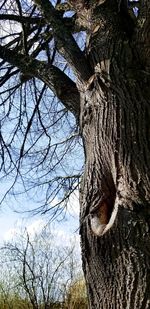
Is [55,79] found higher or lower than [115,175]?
higher

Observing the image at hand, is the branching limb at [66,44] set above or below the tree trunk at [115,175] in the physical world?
above

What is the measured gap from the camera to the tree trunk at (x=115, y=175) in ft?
8.79

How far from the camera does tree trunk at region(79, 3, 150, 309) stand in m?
2.68

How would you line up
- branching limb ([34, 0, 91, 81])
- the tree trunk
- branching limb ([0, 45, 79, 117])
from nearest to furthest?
the tree trunk
branching limb ([34, 0, 91, 81])
branching limb ([0, 45, 79, 117])

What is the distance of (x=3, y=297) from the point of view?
21.2 ft

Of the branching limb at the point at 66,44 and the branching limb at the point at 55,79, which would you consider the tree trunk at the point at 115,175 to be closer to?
the branching limb at the point at 66,44

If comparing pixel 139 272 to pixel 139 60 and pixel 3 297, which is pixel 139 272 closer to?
pixel 139 60

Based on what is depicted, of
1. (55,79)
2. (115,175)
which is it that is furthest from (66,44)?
(115,175)

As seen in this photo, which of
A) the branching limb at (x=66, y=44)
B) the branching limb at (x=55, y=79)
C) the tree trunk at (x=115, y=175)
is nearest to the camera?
the tree trunk at (x=115, y=175)

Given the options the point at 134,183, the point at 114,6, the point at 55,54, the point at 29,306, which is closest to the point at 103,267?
the point at 134,183

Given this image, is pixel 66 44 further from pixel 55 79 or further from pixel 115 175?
pixel 115 175

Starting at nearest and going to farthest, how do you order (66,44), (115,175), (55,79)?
(115,175), (66,44), (55,79)

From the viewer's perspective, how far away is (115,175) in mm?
2922

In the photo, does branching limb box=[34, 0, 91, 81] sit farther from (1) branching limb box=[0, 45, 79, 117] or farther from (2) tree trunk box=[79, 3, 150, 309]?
(1) branching limb box=[0, 45, 79, 117]
